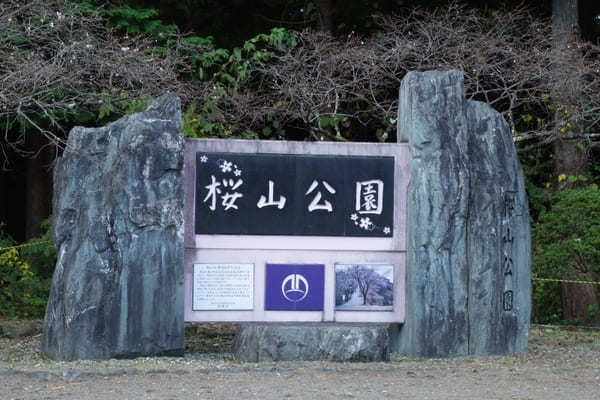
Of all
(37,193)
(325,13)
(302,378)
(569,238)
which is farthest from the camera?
(37,193)

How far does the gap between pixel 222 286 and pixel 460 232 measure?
217 centimetres

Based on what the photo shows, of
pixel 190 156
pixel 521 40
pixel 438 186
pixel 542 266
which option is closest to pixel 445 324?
pixel 438 186

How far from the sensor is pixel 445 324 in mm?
8180

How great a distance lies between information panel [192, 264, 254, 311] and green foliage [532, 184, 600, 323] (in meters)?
4.60

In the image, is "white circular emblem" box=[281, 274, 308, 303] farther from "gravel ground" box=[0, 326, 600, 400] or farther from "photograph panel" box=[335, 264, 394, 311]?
"gravel ground" box=[0, 326, 600, 400]

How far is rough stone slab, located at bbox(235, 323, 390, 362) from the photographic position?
7.78m

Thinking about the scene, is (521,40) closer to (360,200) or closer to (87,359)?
(360,200)

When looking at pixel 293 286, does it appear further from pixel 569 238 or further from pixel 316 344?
pixel 569 238

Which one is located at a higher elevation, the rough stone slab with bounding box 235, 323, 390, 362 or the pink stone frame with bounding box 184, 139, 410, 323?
the pink stone frame with bounding box 184, 139, 410, 323

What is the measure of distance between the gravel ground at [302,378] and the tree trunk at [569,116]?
135 inches

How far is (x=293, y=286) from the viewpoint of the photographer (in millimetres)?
8227

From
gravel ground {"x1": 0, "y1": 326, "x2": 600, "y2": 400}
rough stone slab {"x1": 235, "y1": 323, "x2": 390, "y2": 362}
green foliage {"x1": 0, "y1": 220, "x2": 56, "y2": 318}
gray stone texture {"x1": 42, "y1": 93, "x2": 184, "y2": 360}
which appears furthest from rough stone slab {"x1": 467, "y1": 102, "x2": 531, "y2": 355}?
green foliage {"x1": 0, "y1": 220, "x2": 56, "y2": 318}

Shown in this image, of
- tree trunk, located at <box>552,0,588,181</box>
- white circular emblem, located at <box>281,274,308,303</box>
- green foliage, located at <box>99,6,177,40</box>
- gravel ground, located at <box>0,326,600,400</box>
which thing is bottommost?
gravel ground, located at <box>0,326,600,400</box>

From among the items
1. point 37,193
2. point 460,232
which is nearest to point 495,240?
point 460,232
